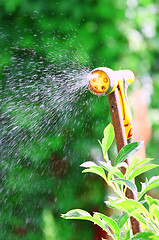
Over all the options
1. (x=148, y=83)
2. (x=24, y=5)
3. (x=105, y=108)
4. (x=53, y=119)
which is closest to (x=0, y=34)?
(x=24, y=5)

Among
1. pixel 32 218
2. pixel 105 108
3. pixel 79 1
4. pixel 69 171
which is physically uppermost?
pixel 79 1

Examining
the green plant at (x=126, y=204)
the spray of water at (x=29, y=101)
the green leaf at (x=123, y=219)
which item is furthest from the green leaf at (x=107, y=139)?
the spray of water at (x=29, y=101)

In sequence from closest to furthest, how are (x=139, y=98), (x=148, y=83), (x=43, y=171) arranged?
(x=43, y=171) < (x=139, y=98) < (x=148, y=83)

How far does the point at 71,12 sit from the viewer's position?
216 centimetres

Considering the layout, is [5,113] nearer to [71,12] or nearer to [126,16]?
[71,12]

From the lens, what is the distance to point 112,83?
2.41ft

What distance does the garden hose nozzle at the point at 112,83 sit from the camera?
74 cm

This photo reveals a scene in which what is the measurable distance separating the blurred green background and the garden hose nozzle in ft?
3.93

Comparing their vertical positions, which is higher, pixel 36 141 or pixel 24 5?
pixel 24 5

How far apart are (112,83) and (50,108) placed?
146 centimetres

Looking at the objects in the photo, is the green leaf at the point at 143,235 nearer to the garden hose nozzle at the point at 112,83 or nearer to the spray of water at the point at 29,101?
the garden hose nozzle at the point at 112,83

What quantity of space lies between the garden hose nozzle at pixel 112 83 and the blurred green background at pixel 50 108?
47.2 inches

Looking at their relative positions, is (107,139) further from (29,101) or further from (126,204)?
(29,101)

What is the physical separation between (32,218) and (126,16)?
1.29 meters
